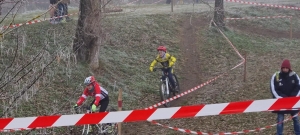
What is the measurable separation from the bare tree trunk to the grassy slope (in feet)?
1.28

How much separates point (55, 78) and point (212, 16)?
13.2 metres

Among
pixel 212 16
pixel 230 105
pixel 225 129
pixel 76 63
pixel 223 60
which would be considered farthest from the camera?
pixel 212 16

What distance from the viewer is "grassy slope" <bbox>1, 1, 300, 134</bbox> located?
10414 millimetres

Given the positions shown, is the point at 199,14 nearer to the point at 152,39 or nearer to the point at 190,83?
the point at 152,39

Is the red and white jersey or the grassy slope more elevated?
the red and white jersey

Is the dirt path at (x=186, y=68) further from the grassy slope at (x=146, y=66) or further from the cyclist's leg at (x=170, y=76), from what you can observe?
the cyclist's leg at (x=170, y=76)

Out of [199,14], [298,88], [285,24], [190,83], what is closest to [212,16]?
[199,14]

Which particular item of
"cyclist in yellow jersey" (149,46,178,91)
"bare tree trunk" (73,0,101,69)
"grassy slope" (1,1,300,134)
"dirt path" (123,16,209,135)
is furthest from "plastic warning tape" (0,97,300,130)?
"bare tree trunk" (73,0,101,69)

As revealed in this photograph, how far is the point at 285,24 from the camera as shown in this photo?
2427 centimetres

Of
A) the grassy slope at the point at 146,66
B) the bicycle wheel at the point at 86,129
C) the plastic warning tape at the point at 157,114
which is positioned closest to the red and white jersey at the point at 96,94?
the bicycle wheel at the point at 86,129

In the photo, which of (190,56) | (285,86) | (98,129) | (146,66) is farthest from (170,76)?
(190,56)

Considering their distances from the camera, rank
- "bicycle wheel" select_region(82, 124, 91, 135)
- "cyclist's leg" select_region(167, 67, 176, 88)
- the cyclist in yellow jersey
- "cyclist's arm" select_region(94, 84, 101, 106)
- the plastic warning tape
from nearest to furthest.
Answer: the plastic warning tape, "cyclist's arm" select_region(94, 84, 101, 106), "bicycle wheel" select_region(82, 124, 91, 135), the cyclist in yellow jersey, "cyclist's leg" select_region(167, 67, 176, 88)

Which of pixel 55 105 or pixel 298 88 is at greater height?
pixel 298 88

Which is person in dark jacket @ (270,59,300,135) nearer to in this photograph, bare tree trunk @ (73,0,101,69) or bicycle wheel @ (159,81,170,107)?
bicycle wheel @ (159,81,170,107)
